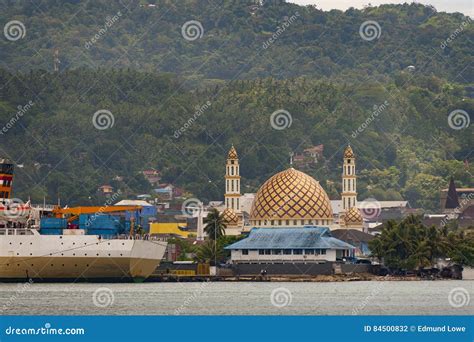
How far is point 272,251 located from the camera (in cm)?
10612

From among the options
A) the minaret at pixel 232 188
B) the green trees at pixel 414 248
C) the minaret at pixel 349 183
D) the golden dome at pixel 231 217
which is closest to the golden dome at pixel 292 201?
the golden dome at pixel 231 217

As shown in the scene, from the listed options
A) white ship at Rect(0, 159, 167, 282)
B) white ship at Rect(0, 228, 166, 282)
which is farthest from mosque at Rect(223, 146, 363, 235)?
white ship at Rect(0, 228, 166, 282)

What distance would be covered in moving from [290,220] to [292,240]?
9424 millimetres

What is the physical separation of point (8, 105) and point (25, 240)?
99.9 meters

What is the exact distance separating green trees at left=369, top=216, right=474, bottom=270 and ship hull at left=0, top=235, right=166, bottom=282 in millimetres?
18505

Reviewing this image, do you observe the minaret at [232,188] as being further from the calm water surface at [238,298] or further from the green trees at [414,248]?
the calm water surface at [238,298]

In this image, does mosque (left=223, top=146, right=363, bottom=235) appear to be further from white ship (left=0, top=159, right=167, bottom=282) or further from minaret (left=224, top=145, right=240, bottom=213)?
white ship (left=0, top=159, right=167, bottom=282)

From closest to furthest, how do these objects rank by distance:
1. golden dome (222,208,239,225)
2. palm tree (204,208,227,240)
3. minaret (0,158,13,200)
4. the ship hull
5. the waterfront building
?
the ship hull
minaret (0,158,13,200)
the waterfront building
palm tree (204,208,227,240)
golden dome (222,208,239,225)

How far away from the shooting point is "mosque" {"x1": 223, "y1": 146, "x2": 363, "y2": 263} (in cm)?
10594

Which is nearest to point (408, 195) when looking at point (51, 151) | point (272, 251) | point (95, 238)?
point (51, 151)

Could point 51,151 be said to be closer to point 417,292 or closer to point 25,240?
point 25,240

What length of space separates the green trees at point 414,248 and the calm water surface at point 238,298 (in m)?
7.58

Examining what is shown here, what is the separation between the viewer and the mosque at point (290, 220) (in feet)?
348

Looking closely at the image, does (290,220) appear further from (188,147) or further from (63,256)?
(188,147)
